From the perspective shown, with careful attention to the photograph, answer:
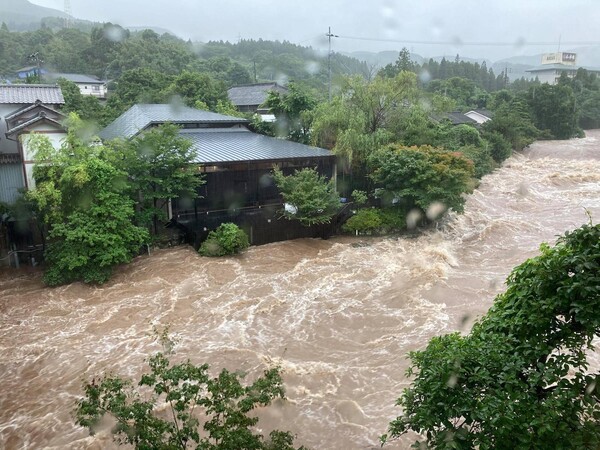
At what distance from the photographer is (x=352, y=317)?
37.0ft

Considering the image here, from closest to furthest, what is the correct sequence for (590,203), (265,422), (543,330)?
(543,330), (265,422), (590,203)

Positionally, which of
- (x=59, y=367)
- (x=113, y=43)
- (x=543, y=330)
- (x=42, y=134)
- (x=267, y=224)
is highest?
(x=113, y=43)

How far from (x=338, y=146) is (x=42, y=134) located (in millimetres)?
10542

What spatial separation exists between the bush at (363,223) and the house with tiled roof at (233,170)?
1.43 metres

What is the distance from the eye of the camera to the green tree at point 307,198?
634 inches

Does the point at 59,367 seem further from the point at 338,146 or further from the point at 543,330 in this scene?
the point at 338,146

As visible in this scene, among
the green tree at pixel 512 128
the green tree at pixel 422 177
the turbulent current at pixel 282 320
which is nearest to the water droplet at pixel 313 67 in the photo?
the green tree at pixel 512 128

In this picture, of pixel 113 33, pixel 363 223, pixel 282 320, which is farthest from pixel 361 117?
pixel 113 33

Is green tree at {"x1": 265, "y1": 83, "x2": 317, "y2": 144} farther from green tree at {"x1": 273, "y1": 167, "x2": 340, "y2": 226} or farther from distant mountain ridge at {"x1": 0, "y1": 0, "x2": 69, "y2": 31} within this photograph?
distant mountain ridge at {"x1": 0, "y1": 0, "x2": 69, "y2": 31}

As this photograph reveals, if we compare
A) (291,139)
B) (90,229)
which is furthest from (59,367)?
(291,139)

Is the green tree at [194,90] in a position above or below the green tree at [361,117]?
above

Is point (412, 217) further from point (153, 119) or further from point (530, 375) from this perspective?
point (530, 375)

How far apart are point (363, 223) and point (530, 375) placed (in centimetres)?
1346

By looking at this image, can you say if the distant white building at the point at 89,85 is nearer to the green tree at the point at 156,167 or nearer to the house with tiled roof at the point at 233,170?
the house with tiled roof at the point at 233,170
